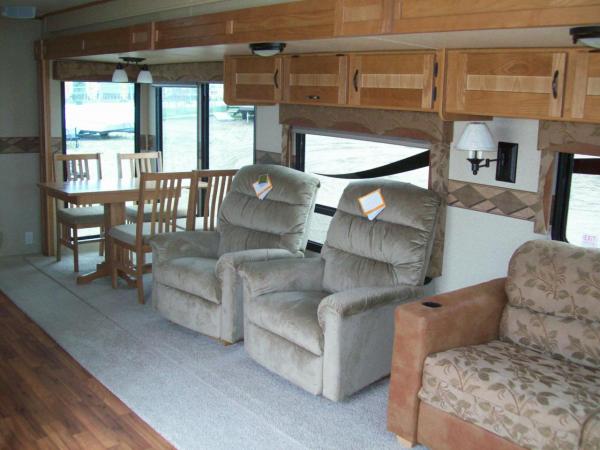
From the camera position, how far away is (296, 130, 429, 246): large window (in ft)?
14.4

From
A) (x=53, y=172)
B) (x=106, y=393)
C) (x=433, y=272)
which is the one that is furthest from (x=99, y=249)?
(x=433, y=272)

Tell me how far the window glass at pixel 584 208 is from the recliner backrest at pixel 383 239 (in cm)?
71

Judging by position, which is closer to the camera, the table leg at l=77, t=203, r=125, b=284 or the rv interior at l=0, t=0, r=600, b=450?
the rv interior at l=0, t=0, r=600, b=450

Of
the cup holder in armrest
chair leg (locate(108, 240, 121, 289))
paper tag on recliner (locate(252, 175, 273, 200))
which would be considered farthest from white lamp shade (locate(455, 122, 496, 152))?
chair leg (locate(108, 240, 121, 289))

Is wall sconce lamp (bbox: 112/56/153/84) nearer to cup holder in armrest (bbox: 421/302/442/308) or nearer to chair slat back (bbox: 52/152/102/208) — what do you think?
chair slat back (bbox: 52/152/102/208)

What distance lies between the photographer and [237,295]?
4160 millimetres

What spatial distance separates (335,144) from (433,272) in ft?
4.38

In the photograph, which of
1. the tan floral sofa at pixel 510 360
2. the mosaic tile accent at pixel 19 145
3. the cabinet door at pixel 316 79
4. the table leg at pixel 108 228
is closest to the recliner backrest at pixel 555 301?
the tan floral sofa at pixel 510 360

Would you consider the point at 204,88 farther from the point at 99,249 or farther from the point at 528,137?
the point at 528,137

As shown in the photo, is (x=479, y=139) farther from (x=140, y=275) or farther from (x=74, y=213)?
(x=74, y=213)

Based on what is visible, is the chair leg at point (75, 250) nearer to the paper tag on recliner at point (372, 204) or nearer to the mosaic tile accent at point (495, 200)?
the paper tag on recliner at point (372, 204)

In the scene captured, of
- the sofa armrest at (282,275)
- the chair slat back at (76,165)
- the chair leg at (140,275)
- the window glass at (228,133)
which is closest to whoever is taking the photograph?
the sofa armrest at (282,275)

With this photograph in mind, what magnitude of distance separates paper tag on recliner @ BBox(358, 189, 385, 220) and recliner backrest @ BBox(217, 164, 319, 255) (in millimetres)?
609

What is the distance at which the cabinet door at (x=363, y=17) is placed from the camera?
290cm
